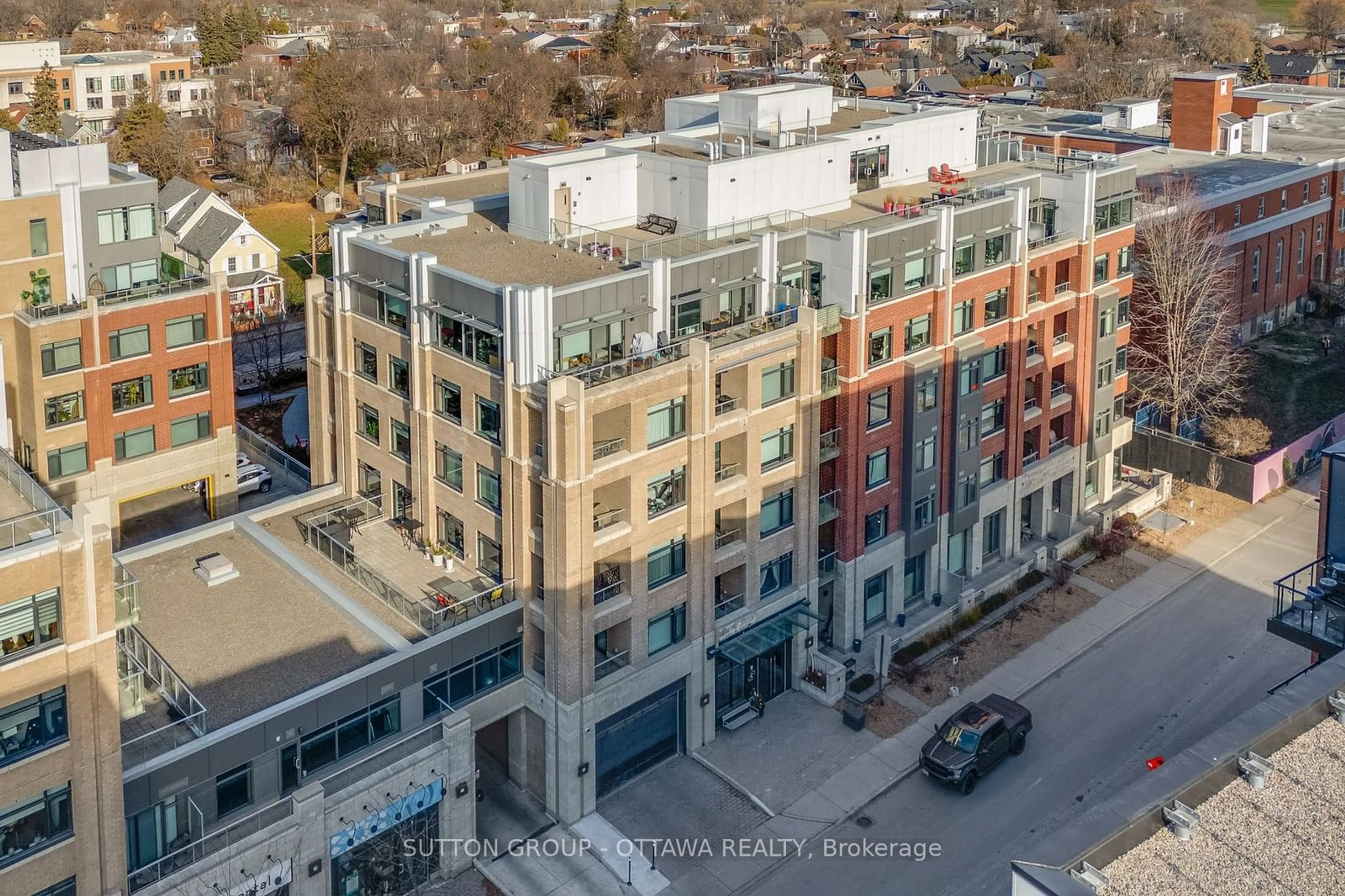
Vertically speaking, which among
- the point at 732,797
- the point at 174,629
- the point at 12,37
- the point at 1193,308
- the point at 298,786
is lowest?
the point at 732,797

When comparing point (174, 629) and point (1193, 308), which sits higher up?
point (1193, 308)

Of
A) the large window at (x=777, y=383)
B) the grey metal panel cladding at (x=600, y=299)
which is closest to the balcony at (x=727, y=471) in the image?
the large window at (x=777, y=383)

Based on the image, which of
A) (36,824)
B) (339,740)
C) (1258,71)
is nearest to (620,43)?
(1258,71)

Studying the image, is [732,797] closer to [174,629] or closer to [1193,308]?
[174,629]

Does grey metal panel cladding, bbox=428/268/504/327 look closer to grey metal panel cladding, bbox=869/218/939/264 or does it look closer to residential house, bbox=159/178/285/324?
grey metal panel cladding, bbox=869/218/939/264

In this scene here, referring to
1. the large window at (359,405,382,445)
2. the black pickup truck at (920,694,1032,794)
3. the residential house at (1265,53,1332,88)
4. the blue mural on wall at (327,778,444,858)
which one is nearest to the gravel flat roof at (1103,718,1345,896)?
the black pickup truck at (920,694,1032,794)

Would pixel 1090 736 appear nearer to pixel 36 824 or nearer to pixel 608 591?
pixel 608 591

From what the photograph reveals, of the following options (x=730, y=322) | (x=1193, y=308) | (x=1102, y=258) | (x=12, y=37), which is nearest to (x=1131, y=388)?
(x=1193, y=308)

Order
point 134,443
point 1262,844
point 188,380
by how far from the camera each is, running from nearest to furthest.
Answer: point 1262,844 → point 134,443 → point 188,380
